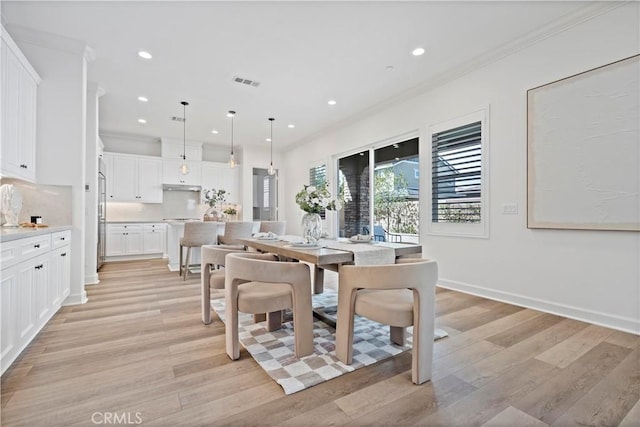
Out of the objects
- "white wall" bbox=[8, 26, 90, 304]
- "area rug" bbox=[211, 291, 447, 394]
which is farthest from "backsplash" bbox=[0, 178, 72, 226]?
"area rug" bbox=[211, 291, 447, 394]

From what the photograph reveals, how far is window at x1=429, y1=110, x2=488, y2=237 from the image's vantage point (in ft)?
12.0

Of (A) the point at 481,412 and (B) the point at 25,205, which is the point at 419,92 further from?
(B) the point at 25,205

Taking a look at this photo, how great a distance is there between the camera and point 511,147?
3354 mm

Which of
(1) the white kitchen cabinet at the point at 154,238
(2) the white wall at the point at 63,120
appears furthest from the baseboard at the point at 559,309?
(1) the white kitchen cabinet at the point at 154,238

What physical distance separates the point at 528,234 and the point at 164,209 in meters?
7.61

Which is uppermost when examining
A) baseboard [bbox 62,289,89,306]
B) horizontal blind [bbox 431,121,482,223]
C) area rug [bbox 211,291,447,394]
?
horizontal blind [bbox 431,121,482,223]

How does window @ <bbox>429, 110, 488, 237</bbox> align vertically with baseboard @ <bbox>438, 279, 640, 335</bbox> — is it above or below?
above

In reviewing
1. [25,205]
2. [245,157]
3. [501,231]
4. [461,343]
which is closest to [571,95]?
[501,231]

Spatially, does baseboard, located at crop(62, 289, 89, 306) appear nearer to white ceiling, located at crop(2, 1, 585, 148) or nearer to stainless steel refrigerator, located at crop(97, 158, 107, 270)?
stainless steel refrigerator, located at crop(97, 158, 107, 270)

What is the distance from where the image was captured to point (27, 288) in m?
2.11

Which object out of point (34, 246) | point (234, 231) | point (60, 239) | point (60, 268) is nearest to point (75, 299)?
point (60, 268)

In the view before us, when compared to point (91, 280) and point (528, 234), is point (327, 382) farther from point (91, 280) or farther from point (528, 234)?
point (91, 280)

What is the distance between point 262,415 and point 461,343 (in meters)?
1.64

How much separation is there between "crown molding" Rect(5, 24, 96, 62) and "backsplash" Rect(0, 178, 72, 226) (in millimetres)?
1503
